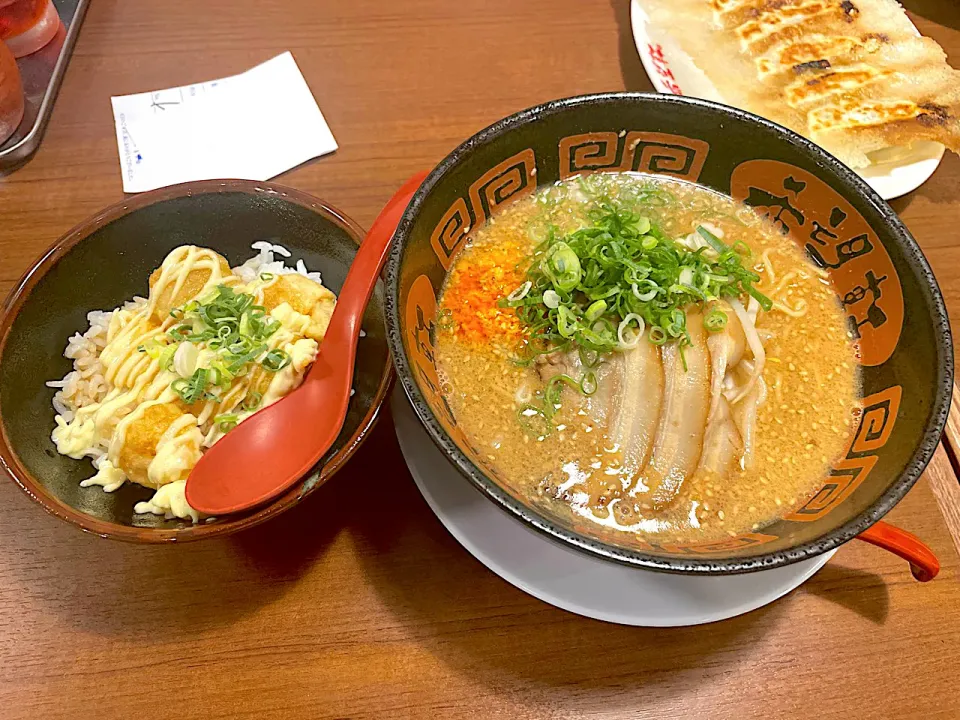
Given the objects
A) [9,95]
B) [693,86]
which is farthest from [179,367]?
[693,86]

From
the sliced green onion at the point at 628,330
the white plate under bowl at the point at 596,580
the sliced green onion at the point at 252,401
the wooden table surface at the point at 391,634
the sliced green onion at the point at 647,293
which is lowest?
the wooden table surface at the point at 391,634

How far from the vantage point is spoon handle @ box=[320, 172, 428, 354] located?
110 centimetres

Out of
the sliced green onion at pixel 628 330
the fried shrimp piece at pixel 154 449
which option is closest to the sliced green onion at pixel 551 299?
the sliced green onion at pixel 628 330

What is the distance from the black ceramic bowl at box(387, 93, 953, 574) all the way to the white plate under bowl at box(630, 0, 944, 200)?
38 centimetres

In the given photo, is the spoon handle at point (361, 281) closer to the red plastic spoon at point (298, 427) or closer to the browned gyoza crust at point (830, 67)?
the red plastic spoon at point (298, 427)

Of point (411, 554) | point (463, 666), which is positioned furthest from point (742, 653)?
point (411, 554)

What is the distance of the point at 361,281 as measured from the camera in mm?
1117

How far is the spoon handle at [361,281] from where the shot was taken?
43.3 inches

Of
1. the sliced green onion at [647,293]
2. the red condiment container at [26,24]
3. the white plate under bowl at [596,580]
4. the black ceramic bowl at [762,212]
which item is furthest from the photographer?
the red condiment container at [26,24]

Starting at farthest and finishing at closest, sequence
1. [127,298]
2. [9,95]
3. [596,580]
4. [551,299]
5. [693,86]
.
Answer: [693,86] < [9,95] < [127,298] < [551,299] < [596,580]

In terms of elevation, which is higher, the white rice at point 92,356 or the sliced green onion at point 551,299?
the sliced green onion at point 551,299

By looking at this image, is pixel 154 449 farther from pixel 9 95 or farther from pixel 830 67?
pixel 830 67

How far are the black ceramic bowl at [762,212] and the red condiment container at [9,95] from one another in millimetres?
1079

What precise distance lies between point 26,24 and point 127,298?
88 centimetres
